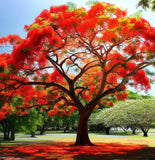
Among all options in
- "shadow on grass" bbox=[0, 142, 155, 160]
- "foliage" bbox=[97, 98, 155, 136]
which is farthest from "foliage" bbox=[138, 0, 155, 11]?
"foliage" bbox=[97, 98, 155, 136]

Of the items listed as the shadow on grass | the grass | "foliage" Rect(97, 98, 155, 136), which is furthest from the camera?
"foliage" Rect(97, 98, 155, 136)

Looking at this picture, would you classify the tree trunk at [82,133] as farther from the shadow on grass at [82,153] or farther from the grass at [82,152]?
the shadow on grass at [82,153]

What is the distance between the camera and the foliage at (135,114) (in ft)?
85.0

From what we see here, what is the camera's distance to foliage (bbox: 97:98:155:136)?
25922 millimetres

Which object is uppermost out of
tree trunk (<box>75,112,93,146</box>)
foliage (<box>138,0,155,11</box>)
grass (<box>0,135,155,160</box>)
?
foliage (<box>138,0,155,11</box>)

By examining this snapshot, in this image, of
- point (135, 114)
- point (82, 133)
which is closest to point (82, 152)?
point (82, 133)

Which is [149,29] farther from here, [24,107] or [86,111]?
[24,107]

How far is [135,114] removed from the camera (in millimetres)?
27141

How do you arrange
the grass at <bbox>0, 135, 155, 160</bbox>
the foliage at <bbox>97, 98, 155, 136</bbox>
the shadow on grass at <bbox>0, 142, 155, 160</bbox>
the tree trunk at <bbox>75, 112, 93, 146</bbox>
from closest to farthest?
1. the shadow on grass at <bbox>0, 142, 155, 160</bbox>
2. the grass at <bbox>0, 135, 155, 160</bbox>
3. the tree trunk at <bbox>75, 112, 93, 146</bbox>
4. the foliage at <bbox>97, 98, 155, 136</bbox>

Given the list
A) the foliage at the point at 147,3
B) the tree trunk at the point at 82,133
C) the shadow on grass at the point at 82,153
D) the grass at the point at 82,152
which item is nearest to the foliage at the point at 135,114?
the grass at the point at 82,152

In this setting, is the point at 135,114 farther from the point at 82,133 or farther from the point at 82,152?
the point at 82,152

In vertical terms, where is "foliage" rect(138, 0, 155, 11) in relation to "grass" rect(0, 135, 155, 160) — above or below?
above

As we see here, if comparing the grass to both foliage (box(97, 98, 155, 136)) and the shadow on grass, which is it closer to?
the shadow on grass

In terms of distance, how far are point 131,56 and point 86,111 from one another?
446 centimetres
